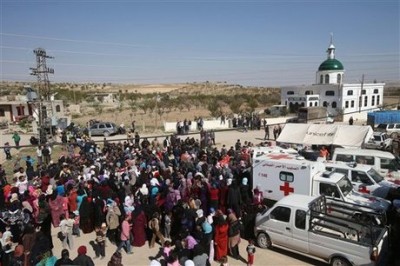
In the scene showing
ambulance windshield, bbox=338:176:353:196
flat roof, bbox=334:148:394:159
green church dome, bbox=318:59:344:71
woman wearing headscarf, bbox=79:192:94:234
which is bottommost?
woman wearing headscarf, bbox=79:192:94:234

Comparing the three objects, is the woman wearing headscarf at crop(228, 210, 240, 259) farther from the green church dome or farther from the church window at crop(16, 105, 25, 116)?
the green church dome

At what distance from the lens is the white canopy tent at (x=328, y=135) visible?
711 inches

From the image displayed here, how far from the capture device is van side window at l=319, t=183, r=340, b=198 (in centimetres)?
1085

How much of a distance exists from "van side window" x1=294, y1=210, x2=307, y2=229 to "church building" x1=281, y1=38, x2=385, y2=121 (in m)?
40.3

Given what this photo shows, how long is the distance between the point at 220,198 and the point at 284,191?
2.49 meters

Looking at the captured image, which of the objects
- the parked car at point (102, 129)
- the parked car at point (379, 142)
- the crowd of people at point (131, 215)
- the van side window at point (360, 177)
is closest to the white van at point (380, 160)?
the van side window at point (360, 177)

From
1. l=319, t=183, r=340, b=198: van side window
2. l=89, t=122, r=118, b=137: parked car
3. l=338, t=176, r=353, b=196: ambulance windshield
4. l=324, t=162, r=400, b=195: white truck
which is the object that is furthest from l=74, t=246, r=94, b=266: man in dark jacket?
l=89, t=122, r=118, b=137: parked car

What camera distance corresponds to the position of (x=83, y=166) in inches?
604

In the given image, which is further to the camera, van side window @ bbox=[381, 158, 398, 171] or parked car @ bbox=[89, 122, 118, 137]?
parked car @ bbox=[89, 122, 118, 137]

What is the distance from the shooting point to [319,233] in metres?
8.41

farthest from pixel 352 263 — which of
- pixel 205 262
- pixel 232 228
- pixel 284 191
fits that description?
pixel 284 191

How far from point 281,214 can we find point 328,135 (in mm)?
11270

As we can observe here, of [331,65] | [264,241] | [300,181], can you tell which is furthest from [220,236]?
[331,65]

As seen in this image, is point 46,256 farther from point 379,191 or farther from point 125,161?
point 379,191
